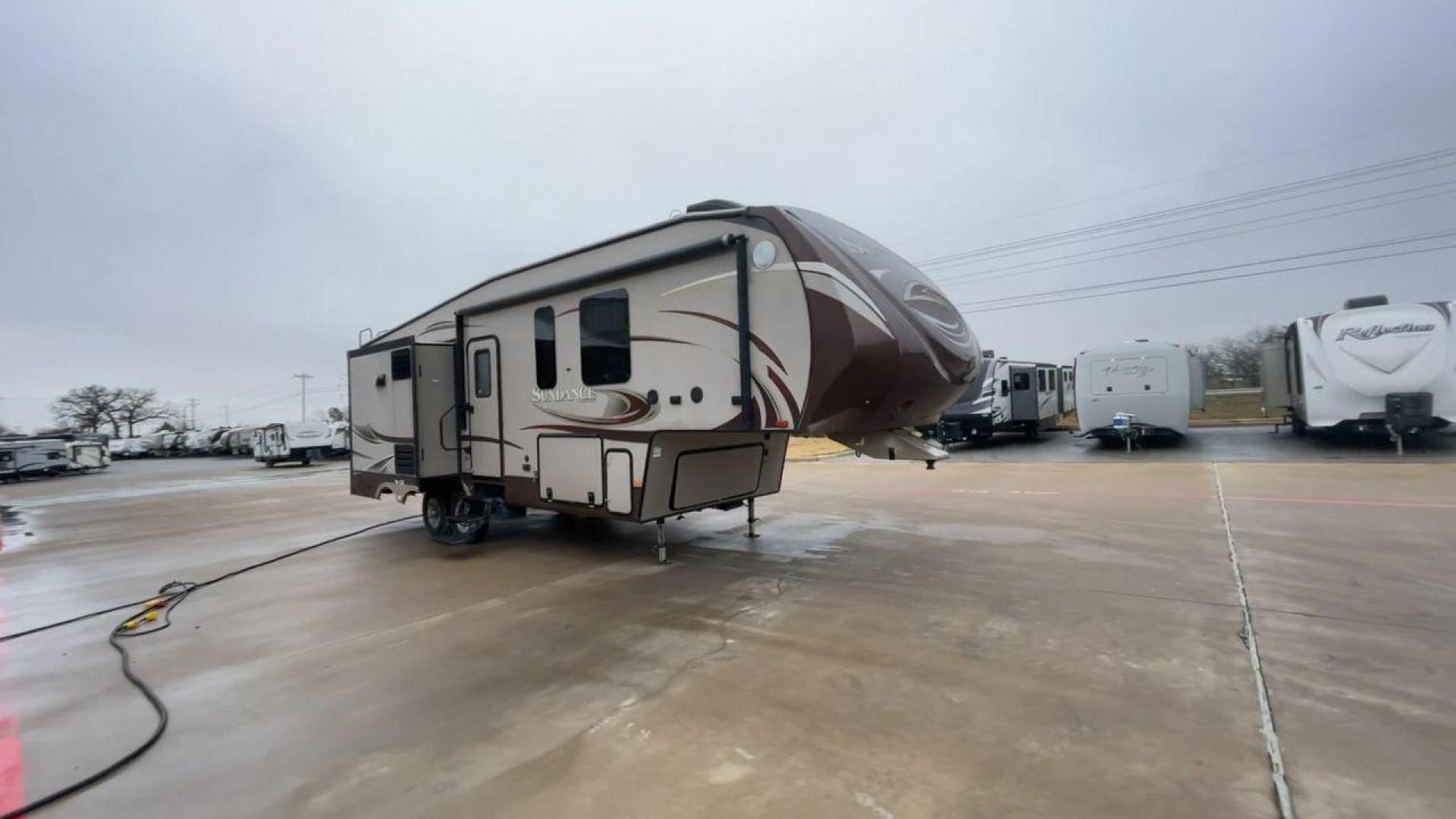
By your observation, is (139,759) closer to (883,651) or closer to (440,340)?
(883,651)

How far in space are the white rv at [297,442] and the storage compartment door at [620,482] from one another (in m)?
29.0

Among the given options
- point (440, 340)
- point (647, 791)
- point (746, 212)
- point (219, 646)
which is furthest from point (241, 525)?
point (647, 791)

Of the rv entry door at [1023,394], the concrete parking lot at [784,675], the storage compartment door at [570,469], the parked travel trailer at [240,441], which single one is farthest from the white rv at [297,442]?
the rv entry door at [1023,394]

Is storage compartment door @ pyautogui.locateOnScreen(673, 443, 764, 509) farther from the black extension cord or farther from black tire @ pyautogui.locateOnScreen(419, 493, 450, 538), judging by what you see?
the black extension cord

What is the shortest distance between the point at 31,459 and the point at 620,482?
112ft

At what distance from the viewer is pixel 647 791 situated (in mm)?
2619

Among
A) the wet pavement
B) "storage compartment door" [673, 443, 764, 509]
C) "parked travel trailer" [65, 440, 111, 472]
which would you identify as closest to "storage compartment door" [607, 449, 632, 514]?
"storage compartment door" [673, 443, 764, 509]

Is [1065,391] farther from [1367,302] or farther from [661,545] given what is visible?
[661,545]

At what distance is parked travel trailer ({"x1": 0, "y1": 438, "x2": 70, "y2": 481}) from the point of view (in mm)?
26125

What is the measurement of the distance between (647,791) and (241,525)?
10.8m

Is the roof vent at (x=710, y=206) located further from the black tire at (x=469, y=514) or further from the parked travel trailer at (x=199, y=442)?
the parked travel trailer at (x=199, y=442)

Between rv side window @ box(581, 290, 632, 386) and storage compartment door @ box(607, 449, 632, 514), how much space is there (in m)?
0.69

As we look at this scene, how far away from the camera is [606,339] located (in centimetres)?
611

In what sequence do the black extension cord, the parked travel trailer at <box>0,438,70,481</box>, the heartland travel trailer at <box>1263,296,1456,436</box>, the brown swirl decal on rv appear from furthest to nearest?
1. the parked travel trailer at <box>0,438,70,481</box>
2. the heartland travel trailer at <box>1263,296,1456,436</box>
3. the brown swirl decal on rv
4. the black extension cord
